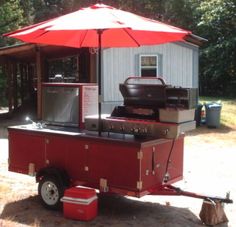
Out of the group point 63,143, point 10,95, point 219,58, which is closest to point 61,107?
point 63,143

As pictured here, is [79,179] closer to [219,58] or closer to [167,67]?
[167,67]

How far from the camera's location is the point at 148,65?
17609 mm

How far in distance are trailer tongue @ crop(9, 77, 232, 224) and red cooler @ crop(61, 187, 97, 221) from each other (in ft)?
0.60

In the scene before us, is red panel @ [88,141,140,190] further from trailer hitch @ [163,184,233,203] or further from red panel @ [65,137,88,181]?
trailer hitch @ [163,184,233,203]

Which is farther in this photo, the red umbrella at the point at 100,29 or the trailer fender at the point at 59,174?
the trailer fender at the point at 59,174

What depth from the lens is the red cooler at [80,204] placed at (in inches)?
245

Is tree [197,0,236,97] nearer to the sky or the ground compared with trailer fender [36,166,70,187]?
nearer to the sky

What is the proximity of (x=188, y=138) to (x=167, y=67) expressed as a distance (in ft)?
14.1

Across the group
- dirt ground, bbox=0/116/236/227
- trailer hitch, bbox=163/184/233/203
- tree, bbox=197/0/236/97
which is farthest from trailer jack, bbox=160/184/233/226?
tree, bbox=197/0/236/97

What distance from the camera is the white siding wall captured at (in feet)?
56.5

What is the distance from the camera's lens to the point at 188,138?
14.1 metres

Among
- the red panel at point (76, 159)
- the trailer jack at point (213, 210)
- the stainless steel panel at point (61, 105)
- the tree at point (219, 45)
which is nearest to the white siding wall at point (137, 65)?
the stainless steel panel at point (61, 105)

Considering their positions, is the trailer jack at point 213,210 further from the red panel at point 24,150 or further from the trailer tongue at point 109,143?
the red panel at point 24,150

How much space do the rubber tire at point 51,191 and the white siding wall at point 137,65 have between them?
34.1ft
